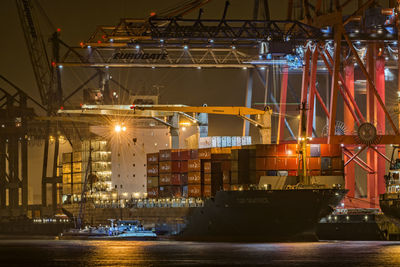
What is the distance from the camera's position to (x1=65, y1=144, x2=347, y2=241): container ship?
54.5 m

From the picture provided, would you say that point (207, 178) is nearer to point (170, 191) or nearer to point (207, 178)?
point (207, 178)

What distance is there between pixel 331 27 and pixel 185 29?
1065cm

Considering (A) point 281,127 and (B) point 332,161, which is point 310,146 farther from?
(A) point 281,127

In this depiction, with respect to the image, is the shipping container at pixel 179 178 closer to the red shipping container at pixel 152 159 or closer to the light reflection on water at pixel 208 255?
the red shipping container at pixel 152 159

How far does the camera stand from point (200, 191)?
5972 centimetres

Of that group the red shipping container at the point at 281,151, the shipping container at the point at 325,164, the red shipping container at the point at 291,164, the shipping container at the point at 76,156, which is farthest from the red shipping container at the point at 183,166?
the shipping container at the point at 76,156

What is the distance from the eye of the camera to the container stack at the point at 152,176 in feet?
214

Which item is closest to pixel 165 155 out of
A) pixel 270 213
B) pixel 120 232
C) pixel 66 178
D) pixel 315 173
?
pixel 120 232

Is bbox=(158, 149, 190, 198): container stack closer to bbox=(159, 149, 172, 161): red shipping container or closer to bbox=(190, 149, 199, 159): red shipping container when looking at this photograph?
bbox=(159, 149, 172, 161): red shipping container

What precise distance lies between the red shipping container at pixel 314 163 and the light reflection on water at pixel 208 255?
529cm

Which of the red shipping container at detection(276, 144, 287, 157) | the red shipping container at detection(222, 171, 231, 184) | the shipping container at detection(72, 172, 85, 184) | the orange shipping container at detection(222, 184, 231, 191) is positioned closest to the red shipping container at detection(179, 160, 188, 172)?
the red shipping container at detection(222, 171, 231, 184)

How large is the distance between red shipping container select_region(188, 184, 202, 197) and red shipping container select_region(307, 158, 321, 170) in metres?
7.74

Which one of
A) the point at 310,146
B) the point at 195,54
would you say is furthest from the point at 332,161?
the point at 195,54

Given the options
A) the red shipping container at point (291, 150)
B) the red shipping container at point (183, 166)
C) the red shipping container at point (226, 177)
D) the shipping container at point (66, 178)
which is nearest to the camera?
the red shipping container at point (291, 150)
